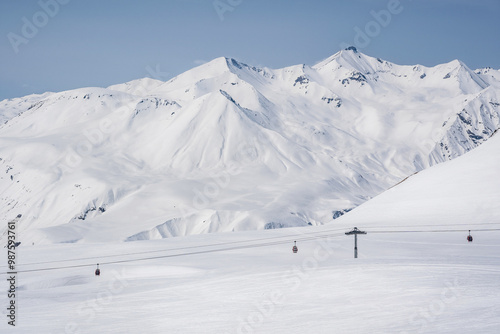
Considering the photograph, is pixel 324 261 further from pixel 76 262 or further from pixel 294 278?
pixel 76 262

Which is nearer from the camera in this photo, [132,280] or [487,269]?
[487,269]

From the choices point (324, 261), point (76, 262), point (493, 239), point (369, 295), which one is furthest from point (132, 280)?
point (493, 239)

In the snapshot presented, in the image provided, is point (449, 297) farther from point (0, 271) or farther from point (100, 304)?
point (0, 271)

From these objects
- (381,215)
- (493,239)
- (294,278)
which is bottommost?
(294,278)

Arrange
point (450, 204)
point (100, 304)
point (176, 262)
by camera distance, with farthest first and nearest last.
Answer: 1. point (450, 204)
2. point (176, 262)
3. point (100, 304)

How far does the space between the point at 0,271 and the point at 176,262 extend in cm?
1354

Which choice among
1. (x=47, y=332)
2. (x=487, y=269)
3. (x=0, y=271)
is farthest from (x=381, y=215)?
(x=47, y=332)

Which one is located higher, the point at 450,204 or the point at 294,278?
the point at 450,204

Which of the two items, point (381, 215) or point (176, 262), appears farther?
point (381, 215)

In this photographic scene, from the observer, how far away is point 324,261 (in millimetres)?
40938

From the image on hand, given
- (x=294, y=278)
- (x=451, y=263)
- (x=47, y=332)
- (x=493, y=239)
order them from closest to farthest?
(x=47, y=332)
(x=294, y=278)
(x=451, y=263)
(x=493, y=239)

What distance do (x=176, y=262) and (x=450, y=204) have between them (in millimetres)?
34171

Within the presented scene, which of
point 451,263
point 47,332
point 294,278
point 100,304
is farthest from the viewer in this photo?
point 451,263

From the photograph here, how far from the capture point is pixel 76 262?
47219 millimetres
